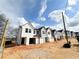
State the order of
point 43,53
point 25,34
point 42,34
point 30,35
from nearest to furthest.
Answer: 1. point 43,53
2. point 25,34
3. point 30,35
4. point 42,34

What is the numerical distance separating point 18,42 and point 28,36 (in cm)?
434

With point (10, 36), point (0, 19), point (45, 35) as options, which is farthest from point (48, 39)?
point (0, 19)

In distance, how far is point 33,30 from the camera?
45531mm

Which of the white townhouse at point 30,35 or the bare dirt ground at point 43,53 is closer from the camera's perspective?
the bare dirt ground at point 43,53

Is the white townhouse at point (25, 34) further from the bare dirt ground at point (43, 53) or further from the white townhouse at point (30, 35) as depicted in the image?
the bare dirt ground at point (43, 53)

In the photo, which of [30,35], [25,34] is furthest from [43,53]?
[30,35]

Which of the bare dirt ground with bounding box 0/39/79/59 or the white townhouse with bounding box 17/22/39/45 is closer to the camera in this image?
the bare dirt ground with bounding box 0/39/79/59

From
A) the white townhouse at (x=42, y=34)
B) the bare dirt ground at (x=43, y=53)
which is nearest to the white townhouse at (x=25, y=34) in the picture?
the white townhouse at (x=42, y=34)

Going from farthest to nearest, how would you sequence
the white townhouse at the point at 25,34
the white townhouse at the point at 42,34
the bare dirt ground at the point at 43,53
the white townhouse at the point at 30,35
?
1. the white townhouse at the point at 42,34
2. the white townhouse at the point at 30,35
3. the white townhouse at the point at 25,34
4. the bare dirt ground at the point at 43,53

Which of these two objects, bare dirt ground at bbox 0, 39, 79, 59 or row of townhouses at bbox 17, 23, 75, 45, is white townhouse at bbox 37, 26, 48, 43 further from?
bare dirt ground at bbox 0, 39, 79, 59

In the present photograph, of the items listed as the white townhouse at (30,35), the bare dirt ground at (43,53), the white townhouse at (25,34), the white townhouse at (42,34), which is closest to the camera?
the bare dirt ground at (43,53)

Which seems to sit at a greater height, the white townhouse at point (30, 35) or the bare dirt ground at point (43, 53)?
the white townhouse at point (30, 35)

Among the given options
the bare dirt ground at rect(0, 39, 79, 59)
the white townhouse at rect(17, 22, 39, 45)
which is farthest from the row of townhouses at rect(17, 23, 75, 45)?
the bare dirt ground at rect(0, 39, 79, 59)

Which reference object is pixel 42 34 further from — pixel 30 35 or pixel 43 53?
pixel 43 53
